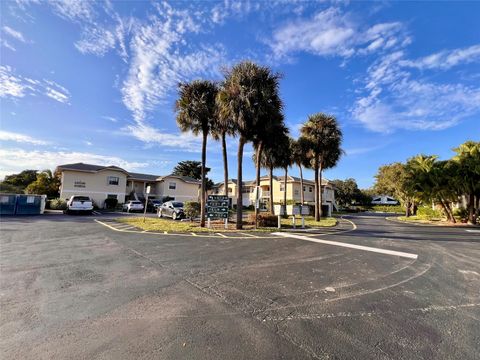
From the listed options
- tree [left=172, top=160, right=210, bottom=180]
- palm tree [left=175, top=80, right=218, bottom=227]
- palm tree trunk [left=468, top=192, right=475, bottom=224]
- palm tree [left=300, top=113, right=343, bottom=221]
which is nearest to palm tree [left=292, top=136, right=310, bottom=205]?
palm tree [left=300, top=113, right=343, bottom=221]

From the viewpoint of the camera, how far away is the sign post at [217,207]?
1720cm

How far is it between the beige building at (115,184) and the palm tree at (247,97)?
90.2 ft

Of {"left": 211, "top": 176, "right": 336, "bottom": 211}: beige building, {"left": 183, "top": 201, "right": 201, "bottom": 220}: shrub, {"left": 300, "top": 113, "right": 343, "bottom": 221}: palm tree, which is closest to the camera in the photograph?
{"left": 183, "top": 201, "right": 201, "bottom": 220}: shrub

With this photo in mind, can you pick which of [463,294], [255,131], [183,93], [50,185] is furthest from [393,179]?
[50,185]

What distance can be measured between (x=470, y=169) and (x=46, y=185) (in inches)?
1919

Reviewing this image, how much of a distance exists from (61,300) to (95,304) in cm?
72

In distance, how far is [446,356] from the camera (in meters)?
3.16

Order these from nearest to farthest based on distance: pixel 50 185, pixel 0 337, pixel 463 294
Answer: pixel 0 337, pixel 463 294, pixel 50 185

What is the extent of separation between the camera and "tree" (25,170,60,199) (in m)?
36.2

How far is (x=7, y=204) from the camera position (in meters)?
23.3

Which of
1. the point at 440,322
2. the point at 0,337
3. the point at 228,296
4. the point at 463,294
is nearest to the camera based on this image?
the point at 0,337

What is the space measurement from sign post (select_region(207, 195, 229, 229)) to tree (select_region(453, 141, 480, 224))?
22.0 m

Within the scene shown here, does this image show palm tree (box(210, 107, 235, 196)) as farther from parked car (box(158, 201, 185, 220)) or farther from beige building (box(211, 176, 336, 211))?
beige building (box(211, 176, 336, 211))

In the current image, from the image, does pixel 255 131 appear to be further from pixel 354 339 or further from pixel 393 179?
pixel 393 179
